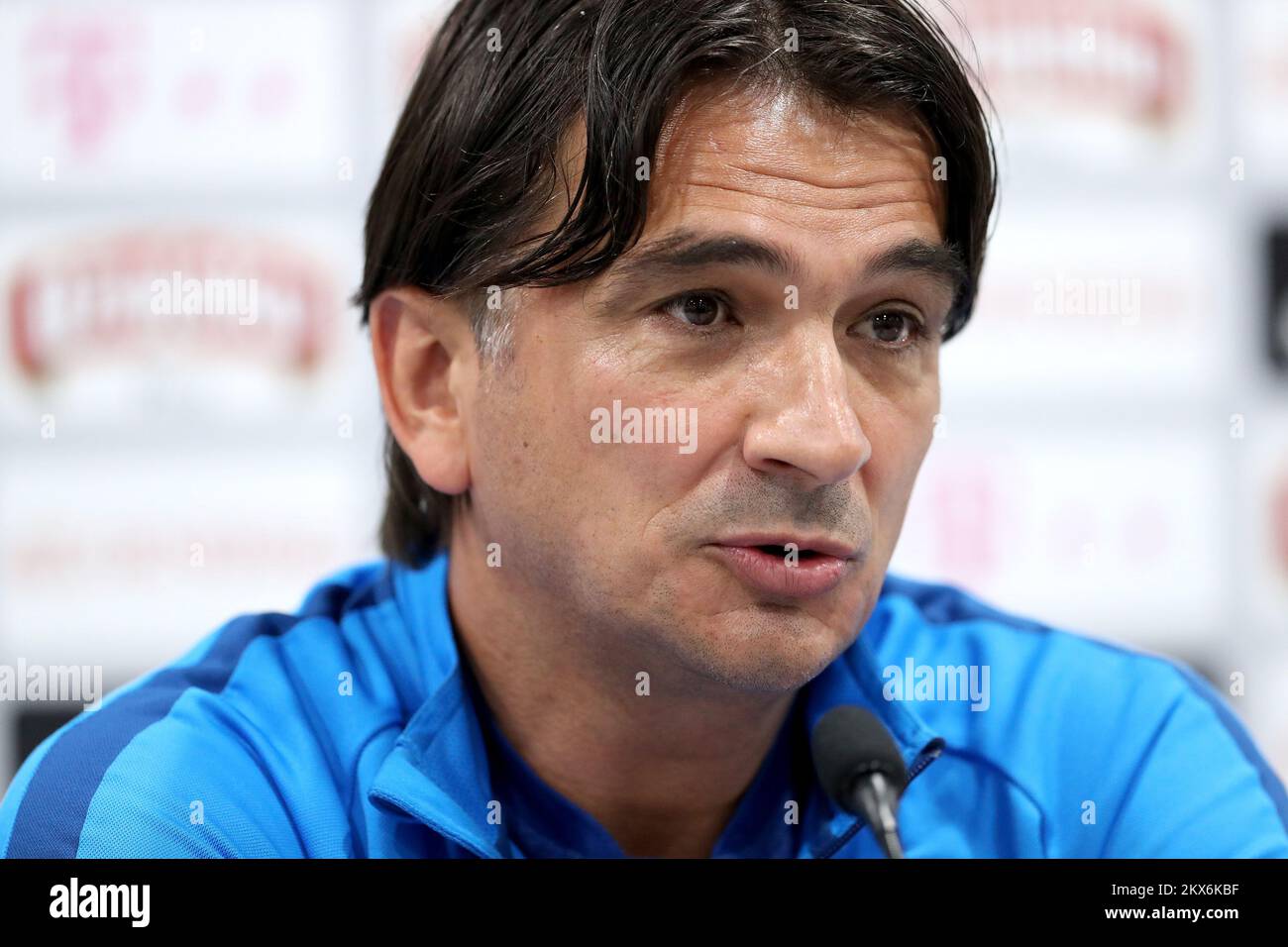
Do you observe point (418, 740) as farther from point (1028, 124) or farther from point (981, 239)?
point (1028, 124)

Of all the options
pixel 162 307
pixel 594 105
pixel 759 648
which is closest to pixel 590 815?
pixel 759 648

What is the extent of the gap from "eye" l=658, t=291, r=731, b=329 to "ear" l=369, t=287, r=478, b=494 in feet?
0.74

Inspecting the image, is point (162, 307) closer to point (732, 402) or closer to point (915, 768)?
point (732, 402)

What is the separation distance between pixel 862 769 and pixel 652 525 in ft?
0.94

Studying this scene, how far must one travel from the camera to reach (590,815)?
50.4 inches

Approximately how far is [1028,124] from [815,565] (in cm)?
151

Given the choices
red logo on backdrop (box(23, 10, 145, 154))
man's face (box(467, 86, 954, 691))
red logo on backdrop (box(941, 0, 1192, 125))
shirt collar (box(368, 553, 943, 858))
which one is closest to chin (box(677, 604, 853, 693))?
man's face (box(467, 86, 954, 691))

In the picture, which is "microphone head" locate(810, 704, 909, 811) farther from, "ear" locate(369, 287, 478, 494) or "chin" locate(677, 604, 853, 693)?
"ear" locate(369, 287, 478, 494)

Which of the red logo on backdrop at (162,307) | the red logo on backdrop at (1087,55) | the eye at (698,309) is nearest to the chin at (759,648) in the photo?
the eye at (698,309)

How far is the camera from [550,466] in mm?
1176

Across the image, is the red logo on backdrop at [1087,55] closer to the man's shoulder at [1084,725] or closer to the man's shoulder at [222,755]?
the man's shoulder at [1084,725]

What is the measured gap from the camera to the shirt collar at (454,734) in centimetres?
115

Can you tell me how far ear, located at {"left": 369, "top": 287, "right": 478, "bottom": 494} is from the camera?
1269 millimetres
